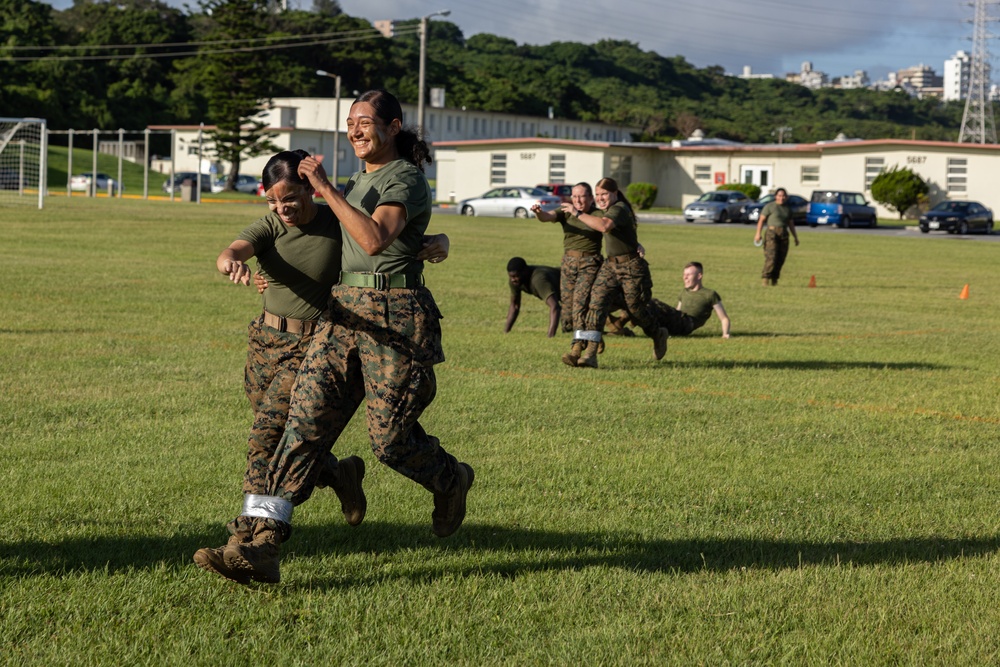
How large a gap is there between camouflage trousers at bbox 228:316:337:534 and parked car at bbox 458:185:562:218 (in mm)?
48601

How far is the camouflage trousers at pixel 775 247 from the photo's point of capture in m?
22.7

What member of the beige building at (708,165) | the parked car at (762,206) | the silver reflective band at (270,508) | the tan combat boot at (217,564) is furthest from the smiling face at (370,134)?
the beige building at (708,165)

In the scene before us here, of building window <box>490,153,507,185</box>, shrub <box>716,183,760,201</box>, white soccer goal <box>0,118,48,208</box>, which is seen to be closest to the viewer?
white soccer goal <box>0,118,48,208</box>

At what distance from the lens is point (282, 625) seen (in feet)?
14.9

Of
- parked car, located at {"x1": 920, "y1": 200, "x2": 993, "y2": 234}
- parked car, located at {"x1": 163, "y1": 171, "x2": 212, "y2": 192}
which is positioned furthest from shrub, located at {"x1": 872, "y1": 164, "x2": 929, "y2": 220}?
parked car, located at {"x1": 163, "y1": 171, "x2": 212, "y2": 192}

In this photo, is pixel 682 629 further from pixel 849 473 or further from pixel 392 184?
pixel 849 473

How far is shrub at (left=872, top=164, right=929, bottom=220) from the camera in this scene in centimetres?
6156

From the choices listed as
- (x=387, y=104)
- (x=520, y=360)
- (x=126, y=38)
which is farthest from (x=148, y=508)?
(x=126, y=38)

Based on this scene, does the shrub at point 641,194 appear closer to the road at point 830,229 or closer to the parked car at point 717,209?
the road at point 830,229

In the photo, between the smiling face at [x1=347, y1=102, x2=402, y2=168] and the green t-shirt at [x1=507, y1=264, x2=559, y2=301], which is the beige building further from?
the smiling face at [x1=347, y1=102, x2=402, y2=168]

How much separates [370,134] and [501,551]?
1.93 meters

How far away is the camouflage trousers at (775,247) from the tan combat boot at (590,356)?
38.9 ft

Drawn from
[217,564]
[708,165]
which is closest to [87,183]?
[708,165]

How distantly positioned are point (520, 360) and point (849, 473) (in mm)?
5203
